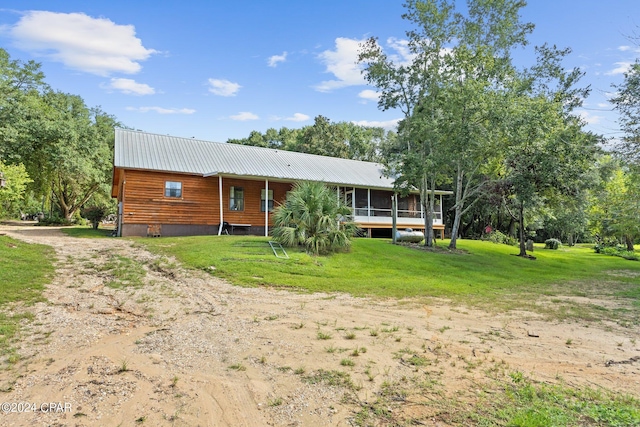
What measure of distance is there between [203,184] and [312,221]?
9.67 meters

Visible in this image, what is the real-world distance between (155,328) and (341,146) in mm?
37904

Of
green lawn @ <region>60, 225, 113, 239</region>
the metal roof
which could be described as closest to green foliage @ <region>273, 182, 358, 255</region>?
the metal roof

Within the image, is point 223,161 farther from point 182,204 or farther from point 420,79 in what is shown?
point 420,79

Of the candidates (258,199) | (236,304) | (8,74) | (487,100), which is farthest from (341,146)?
(236,304)

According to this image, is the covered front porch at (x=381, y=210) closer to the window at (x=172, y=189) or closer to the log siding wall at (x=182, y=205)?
the log siding wall at (x=182, y=205)

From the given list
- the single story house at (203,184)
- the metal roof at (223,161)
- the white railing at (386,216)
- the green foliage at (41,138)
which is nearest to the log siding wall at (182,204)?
the single story house at (203,184)

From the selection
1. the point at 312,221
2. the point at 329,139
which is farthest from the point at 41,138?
the point at 329,139

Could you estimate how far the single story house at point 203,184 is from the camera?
19.6m

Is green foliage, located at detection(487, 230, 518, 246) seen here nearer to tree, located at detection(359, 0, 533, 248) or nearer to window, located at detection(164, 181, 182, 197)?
tree, located at detection(359, 0, 533, 248)

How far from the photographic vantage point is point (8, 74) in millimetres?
27594

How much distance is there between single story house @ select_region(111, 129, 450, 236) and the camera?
19609mm

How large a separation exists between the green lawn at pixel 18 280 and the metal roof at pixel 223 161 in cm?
836

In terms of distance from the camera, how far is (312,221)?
1403 cm

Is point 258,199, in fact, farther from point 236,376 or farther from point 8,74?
point 8,74
